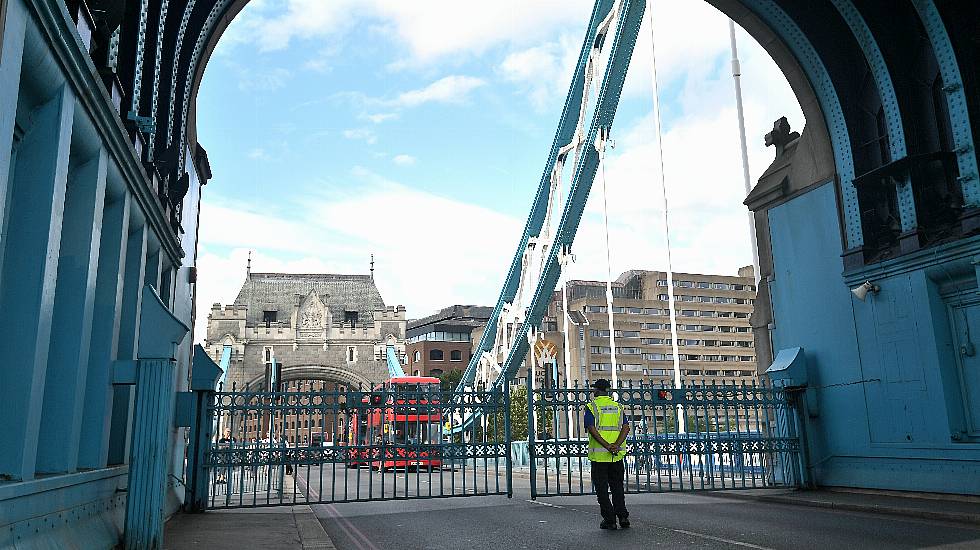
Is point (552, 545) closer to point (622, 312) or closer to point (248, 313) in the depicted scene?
point (248, 313)

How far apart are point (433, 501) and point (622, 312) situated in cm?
8546

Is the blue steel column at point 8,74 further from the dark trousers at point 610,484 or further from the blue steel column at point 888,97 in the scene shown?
the blue steel column at point 888,97

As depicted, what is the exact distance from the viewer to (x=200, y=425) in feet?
33.0

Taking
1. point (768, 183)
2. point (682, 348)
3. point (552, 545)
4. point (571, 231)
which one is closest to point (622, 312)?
point (682, 348)

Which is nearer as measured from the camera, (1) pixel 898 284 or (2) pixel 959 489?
(2) pixel 959 489

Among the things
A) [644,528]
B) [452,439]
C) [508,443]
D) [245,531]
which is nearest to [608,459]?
[644,528]

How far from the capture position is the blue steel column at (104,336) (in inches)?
247

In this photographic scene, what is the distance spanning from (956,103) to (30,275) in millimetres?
10789

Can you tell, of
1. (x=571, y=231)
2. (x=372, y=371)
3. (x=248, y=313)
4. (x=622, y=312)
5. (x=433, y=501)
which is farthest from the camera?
(x=622, y=312)

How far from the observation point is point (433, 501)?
1316cm

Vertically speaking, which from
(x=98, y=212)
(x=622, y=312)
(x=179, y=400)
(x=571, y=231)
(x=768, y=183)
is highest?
(x=622, y=312)

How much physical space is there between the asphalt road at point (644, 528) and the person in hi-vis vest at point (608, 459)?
0.24 meters

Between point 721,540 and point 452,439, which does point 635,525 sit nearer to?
point 721,540

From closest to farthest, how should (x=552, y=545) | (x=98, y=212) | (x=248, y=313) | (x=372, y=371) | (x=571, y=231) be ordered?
(x=98, y=212), (x=552, y=545), (x=571, y=231), (x=372, y=371), (x=248, y=313)
